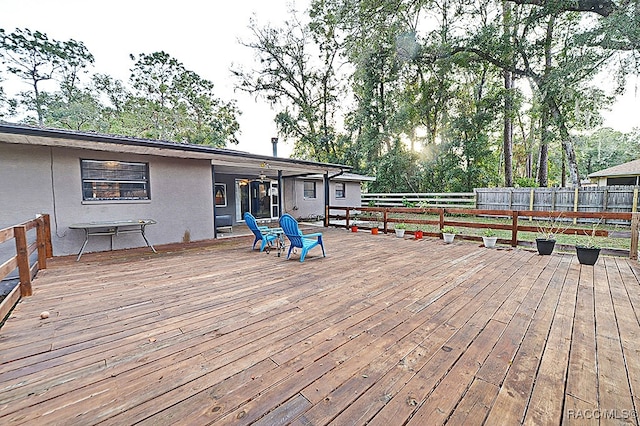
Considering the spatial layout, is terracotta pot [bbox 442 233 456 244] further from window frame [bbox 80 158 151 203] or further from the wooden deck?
window frame [bbox 80 158 151 203]

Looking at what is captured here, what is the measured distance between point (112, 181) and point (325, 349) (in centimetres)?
643

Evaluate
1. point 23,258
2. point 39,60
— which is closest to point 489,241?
point 23,258

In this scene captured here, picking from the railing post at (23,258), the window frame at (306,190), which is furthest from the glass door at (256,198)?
the railing post at (23,258)

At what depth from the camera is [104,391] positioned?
1656 mm

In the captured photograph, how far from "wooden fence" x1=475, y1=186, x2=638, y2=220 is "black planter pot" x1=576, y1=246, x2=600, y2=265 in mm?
7647

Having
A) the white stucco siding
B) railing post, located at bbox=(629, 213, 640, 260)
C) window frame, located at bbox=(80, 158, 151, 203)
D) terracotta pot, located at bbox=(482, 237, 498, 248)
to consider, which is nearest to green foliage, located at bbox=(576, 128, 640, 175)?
railing post, located at bbox=(629, 213, 640, 260)

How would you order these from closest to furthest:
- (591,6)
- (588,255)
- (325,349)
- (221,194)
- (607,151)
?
(325,349) < (588,255) < (591,6) < (221,194) < (607,151)

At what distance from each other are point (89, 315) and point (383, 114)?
698 inches

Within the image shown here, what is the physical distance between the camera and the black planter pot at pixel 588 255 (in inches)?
176

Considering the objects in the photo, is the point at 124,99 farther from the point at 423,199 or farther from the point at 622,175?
the point at 622,175

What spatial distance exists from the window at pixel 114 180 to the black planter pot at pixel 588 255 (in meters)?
8.93

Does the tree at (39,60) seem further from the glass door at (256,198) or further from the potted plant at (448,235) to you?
the potted plant at (448,235)

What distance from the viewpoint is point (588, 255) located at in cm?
451

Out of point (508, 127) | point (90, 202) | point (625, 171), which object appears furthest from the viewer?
point (508, 127)
